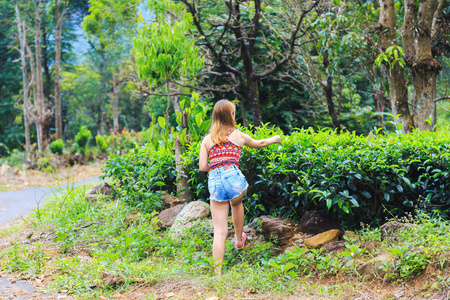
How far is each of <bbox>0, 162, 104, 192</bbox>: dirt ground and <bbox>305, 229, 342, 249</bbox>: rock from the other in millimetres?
9537

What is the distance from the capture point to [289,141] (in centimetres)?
500

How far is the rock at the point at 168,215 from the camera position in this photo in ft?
17.7

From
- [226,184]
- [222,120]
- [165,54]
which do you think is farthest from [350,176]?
[165,54]

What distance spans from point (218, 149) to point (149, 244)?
1508mm

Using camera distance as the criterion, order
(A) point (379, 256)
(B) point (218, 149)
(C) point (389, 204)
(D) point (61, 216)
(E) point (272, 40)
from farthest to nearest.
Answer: (E) point (272, 40)
(D) point (61, 216)
(C) point (389, 204)
(B) point (218, 149)
(A) point (379, 256)

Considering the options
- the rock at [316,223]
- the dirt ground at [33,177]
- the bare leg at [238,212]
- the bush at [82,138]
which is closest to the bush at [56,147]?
the bush at [82,138]

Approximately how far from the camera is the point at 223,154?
4102 millimetres

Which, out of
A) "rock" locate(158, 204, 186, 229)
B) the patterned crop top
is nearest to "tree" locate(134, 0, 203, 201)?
"rock" locate(158, 204, 186, 229)

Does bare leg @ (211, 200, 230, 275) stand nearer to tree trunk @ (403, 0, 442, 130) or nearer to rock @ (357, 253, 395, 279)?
rock @ (357, 253, 395, 279)

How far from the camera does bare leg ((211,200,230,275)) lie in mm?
3963

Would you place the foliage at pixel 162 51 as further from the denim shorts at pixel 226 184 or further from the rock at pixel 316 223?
the rock at pixel 316 223

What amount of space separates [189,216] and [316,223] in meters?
1.71

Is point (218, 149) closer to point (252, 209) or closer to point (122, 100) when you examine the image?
point (252, 209)

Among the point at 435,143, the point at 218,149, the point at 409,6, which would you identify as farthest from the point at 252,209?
the point at 409,6
